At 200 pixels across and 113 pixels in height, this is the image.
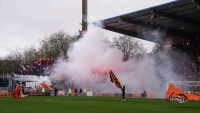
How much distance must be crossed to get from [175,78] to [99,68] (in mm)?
12251

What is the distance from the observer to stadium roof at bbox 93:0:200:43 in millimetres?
43031

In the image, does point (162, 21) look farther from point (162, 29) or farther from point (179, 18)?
point (162, 29)

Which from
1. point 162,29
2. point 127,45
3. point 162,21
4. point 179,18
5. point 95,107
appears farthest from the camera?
point 127,45

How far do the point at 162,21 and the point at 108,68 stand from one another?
12.1m

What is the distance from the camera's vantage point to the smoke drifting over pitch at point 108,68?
53062mm

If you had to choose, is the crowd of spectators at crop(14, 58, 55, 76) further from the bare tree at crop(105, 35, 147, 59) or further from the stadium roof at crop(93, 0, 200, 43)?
the bare tree at crop(105, 35, 147, 59)

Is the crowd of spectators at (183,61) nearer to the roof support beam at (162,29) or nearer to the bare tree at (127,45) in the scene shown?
the roof support beam at (162,29)

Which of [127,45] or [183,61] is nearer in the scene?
[183,61]

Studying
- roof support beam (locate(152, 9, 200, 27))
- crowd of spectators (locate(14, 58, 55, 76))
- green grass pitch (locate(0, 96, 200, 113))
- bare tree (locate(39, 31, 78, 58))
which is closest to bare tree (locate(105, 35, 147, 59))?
bare tree (locate(39, 31, 78, 58))

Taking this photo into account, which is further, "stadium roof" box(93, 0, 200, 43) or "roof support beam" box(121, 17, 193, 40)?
"roof support beam" box(121, 17, 193, 40)

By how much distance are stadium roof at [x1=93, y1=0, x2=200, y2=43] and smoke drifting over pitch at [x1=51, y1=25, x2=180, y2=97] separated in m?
3.56

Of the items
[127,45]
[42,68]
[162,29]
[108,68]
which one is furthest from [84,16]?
[127,45]

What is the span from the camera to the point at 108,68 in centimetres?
5616

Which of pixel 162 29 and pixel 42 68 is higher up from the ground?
pixel 162 29
